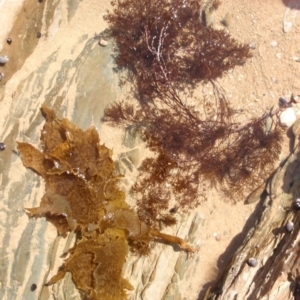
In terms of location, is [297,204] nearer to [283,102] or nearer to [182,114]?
[283,102]

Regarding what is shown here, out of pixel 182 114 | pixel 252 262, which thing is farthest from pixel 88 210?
pixel 252 262

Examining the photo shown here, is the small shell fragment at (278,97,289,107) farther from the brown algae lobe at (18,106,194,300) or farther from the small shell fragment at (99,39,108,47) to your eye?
the small shell fragment at (99,39,108,47)

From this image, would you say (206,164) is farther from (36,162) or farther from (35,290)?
(35,290)

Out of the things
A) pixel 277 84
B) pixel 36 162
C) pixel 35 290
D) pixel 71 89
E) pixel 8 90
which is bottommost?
pixel 35 290

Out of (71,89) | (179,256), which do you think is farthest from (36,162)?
(179,256)

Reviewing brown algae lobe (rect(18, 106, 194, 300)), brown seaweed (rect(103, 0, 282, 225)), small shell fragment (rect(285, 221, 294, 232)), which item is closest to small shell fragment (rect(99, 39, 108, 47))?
brown seaweed (rect(103, 0, 282, 225))
